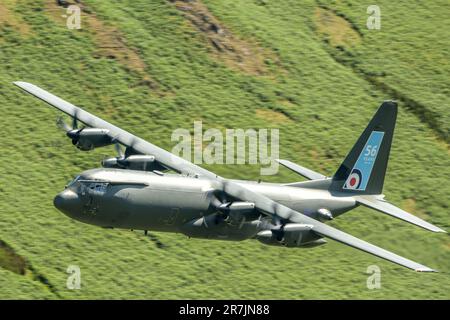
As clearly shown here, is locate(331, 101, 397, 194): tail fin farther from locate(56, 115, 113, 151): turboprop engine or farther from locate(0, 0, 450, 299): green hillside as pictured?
locate(56, 115, 113, 151): turboprop engine

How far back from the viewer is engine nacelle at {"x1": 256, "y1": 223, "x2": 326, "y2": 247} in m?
36.2

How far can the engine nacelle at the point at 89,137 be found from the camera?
42469mm

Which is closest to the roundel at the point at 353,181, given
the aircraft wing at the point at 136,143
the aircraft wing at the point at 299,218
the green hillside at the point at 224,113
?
the green hillside at the point at 224,113

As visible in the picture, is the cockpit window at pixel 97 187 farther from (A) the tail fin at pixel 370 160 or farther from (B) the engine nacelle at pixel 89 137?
(A) the tail fin at pixel 370 160

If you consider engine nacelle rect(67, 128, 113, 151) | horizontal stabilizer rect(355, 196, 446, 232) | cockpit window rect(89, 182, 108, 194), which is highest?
engine nacelle rect(67, 128, 113, 151)

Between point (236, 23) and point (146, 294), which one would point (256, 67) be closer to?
point (236, 23)

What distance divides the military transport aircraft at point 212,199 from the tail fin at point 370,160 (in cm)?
4

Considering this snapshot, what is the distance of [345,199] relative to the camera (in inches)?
1667

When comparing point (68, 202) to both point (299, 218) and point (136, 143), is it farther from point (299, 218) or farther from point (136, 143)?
point (299, 218)

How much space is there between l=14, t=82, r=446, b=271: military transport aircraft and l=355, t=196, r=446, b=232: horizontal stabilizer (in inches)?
1.6

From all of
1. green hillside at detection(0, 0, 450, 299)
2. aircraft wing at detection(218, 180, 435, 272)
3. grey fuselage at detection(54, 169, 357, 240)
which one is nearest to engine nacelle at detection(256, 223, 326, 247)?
aircraft wing at detection(218, 180, 435, 272)
